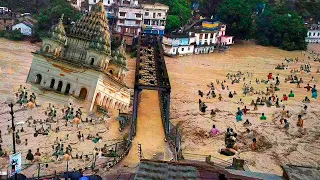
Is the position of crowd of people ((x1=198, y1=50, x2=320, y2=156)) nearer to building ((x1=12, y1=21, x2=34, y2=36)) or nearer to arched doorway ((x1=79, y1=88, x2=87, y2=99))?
arched doorway ((x1=79, y1=88, x2=87, y2=99))

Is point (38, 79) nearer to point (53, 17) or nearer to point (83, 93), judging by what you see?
point (83, 93)

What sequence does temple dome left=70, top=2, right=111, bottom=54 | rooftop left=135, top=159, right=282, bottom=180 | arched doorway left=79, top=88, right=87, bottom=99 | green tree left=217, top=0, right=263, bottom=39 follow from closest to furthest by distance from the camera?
rooftop left=135, top=159, right=282, bottom=180
arched doorway left=79, top=88, right=87, bottom=99
temple dome left=70, top=2, right=111, bottom=54
green tree left=217, top=0, right=263, bottom=39

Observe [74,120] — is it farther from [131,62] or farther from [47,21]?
[47,21]

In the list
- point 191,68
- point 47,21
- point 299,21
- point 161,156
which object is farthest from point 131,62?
point 299,21

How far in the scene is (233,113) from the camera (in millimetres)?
32406

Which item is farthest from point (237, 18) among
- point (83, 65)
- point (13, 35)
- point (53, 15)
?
point (83, 65)

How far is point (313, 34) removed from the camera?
71.0 meters

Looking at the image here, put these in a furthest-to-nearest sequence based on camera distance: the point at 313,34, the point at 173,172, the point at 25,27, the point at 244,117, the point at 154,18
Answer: the point at 313,34 → the point at 154,18 → the point at 25,27 → the point at 244,117 → the point at 173,172

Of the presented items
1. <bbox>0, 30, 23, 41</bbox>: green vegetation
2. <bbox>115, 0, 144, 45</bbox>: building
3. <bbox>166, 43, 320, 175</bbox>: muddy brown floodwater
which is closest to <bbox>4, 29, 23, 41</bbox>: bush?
<bbox>0, 30, 23, 41</bbox>: green vegetation

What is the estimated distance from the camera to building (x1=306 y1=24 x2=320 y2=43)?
70300 mm

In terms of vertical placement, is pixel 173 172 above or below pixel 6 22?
below

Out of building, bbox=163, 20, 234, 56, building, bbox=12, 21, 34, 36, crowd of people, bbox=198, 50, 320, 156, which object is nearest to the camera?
crowd of people, bbox=198, 50, 320, 156

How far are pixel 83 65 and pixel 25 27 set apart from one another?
30250 mm

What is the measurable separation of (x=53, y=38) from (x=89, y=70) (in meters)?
4.14
